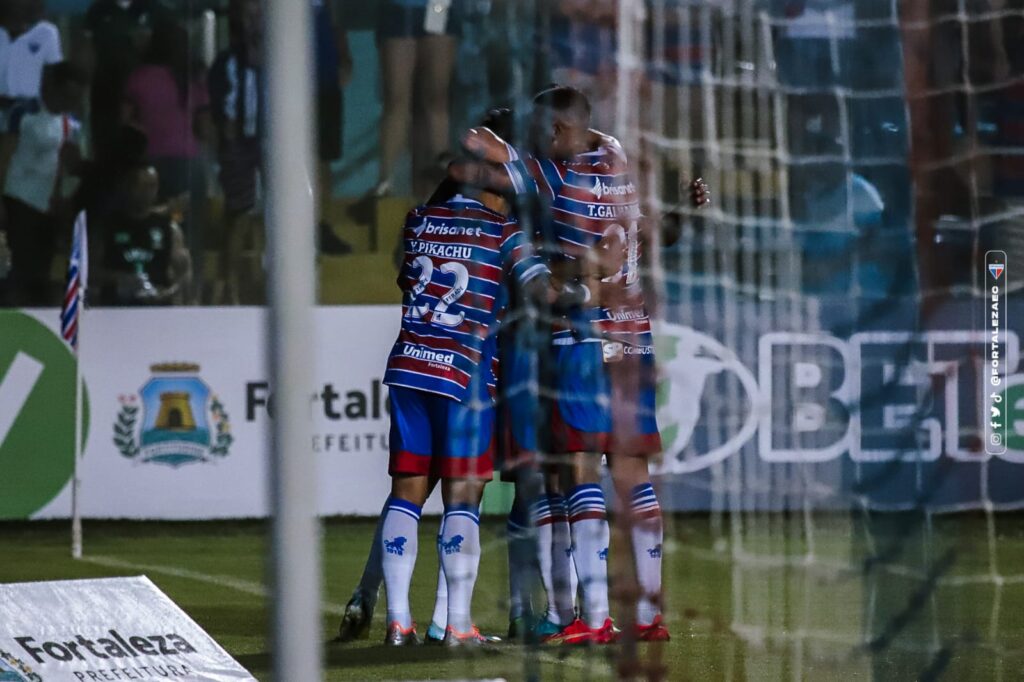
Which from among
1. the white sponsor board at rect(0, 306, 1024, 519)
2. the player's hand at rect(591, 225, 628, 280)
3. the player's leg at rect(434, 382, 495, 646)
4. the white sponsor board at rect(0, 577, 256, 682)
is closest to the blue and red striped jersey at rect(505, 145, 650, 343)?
the player's hand at rect(591, 225, 628, 280)

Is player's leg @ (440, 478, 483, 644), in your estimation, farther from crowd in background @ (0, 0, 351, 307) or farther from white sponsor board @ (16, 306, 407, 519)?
crowd in background @ (0, 0, 351, 307)

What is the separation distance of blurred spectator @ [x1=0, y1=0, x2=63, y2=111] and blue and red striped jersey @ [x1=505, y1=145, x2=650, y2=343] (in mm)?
4503

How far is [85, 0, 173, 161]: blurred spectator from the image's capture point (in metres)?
8.74

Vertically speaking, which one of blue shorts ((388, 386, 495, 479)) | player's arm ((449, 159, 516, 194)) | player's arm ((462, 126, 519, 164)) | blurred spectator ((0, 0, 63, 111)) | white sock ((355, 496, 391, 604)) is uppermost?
blurred spectator ((0, 0, 63, 111))

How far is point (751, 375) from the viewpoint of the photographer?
762 cm

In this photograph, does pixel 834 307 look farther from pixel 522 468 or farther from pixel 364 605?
pixel 364 605

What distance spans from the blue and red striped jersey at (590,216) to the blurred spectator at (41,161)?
4134 mm

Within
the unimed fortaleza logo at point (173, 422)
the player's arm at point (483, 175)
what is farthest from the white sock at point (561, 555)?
the unimed fortaleza logo at point (173, 422)

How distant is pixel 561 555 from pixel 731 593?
3.68ft

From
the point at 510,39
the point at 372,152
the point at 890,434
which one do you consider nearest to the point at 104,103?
the point at 372,152

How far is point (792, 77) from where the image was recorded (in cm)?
548

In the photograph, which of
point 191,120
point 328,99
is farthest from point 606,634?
point 191,120

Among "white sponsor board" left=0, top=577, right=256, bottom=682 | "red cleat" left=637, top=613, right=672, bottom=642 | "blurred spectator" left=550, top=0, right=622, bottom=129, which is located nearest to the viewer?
"white sponsor board" left=0, top=577, right=256, bottom=682

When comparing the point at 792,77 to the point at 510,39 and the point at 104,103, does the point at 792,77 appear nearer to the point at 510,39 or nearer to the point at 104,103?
the point at 510,39
